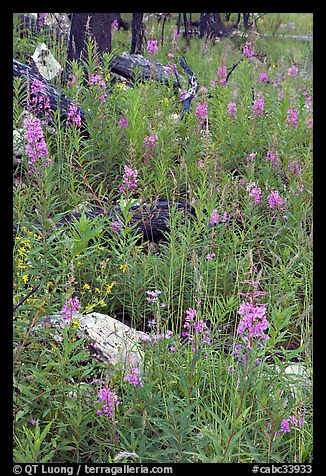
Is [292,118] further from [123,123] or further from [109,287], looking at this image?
[109,287]

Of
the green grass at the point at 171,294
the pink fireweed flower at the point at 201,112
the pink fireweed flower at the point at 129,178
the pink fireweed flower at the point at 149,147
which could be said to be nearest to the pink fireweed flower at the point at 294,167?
the green grass at the point at 171,294

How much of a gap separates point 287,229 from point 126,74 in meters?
4.34

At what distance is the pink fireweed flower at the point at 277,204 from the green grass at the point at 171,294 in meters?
0.06

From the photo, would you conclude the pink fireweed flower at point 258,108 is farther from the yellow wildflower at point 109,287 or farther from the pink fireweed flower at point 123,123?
the yellow wildflower at point 109,287

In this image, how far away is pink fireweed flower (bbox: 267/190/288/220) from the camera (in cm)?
→ 445

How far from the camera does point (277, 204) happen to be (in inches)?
177

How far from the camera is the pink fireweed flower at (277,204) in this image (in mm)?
4445

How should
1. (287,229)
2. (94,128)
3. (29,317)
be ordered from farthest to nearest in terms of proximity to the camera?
1. (94,128)
2. (287,229)
3. (29,317)

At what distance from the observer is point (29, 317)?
9.91 feet

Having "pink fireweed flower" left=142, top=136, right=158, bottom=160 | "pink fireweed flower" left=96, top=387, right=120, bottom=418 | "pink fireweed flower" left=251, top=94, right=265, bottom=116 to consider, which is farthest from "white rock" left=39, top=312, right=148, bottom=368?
"pink fireweed flower" left=251, top=94, right=265, bottom=116

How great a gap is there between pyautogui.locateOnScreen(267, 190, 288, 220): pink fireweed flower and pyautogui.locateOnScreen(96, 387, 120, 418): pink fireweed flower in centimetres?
233
